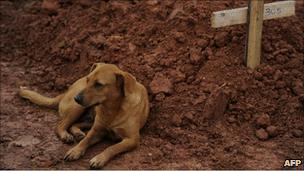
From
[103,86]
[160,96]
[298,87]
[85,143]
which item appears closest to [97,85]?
[103,86]

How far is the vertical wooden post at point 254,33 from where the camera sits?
6543 mm

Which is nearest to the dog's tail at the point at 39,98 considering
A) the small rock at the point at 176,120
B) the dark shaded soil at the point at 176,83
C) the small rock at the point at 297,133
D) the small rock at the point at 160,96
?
the dark shaded soil at the point at 176,83

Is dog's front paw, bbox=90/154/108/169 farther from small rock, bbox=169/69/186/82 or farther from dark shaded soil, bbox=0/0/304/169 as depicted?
small rock, bbox=169/69/186/82

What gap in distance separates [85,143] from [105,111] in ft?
1.24

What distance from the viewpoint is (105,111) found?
239 inches

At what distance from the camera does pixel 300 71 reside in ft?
22.4

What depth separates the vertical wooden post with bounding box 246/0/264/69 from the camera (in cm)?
654

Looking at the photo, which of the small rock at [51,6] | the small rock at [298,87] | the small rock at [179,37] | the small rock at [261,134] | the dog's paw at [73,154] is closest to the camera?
the dog's paw at [73,154]

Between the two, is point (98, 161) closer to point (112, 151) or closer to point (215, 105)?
point (112, 151)

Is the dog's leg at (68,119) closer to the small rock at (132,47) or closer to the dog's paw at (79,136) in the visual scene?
the dog's paw at (79,136)

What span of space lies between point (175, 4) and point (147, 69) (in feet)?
3.79

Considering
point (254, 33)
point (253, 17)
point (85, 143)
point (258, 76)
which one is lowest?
point (85, 143)

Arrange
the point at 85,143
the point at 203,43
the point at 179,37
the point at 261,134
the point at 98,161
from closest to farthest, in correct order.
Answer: the point at 98,161 → the point at 85,143 → the point at 261,134 → the point at 203,43 → the point at 179,37

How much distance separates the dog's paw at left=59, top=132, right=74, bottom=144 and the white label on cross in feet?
6.38
